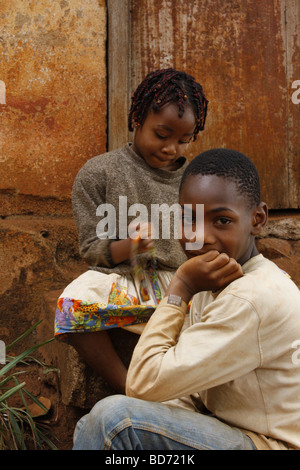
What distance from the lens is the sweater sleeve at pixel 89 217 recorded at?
2273 millimetres

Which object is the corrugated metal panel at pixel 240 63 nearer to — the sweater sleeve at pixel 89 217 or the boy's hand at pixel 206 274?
the sweater sleeve at pixel 89 217

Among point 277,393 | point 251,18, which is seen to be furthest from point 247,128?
point 277,393

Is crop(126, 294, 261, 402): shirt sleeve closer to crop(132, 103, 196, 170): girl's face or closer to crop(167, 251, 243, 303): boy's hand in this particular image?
crop(167, 251, 243, 303): boy's hand

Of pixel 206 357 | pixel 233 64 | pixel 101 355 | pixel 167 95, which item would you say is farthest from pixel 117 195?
pixel 233 64

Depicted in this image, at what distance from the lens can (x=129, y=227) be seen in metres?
2.14

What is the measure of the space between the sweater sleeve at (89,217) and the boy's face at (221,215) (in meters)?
0.72

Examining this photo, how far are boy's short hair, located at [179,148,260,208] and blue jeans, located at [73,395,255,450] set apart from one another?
2.23ft

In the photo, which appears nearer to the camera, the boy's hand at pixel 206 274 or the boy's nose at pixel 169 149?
the boy's hand at pixel 206 274

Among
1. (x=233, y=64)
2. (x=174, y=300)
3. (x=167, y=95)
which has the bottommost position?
(x=174, y=300)

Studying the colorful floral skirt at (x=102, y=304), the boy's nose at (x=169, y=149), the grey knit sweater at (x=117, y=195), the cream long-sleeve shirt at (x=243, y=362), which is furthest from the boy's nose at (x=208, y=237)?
the boy's nose at (x=169, y=149)

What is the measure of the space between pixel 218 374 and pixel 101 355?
882 millimetres

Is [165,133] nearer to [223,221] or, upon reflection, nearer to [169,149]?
[169,149]

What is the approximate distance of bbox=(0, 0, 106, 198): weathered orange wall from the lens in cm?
308
